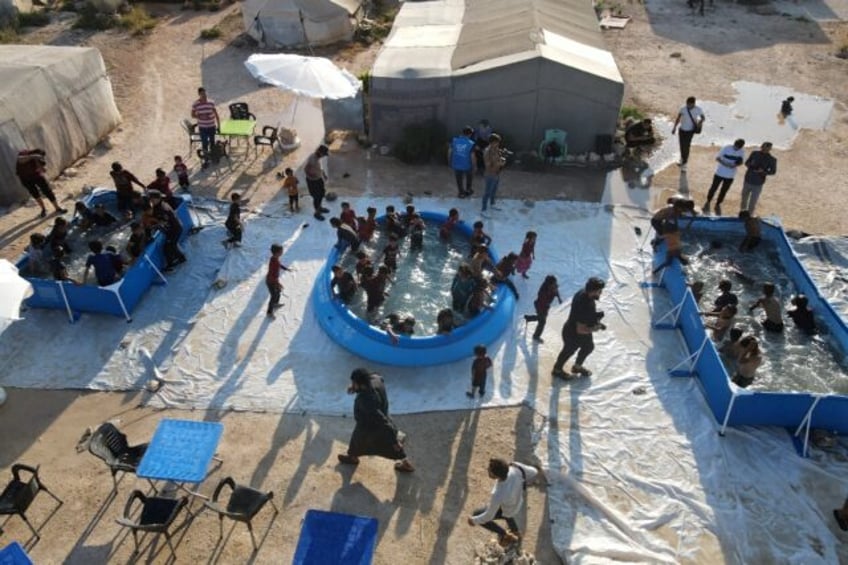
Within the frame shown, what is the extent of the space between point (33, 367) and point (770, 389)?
11659 millimetres

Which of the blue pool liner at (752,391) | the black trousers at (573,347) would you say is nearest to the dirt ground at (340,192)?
the black trousers at (573,347)

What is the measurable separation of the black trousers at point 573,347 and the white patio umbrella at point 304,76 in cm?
759

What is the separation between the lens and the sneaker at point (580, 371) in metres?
10.0

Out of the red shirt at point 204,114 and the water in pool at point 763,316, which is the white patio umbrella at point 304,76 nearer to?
the red shirt at point 204,114

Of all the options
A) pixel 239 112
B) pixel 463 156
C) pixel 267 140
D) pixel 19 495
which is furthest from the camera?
pixel 239 112

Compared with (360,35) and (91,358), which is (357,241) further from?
(360,35)

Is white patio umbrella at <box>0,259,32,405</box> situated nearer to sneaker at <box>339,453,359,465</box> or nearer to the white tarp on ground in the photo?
the white tarp on ground

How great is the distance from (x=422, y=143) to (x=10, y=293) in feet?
31.1

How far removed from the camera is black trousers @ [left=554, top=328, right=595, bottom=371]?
943 centimetres

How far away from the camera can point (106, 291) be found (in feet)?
35.1

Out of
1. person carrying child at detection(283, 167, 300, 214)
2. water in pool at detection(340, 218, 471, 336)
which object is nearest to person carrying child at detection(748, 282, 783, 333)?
water in pool at detection(340, 218, 471, 336)

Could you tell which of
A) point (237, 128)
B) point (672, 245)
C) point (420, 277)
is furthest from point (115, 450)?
point (237, 128)

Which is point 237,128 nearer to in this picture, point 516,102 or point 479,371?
point 516,102

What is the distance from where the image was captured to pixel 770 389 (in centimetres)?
969
